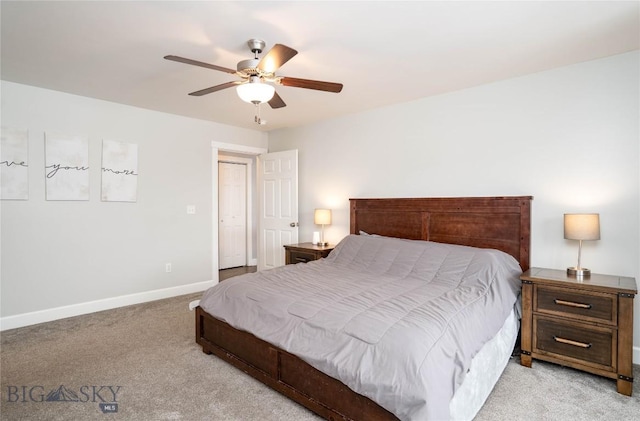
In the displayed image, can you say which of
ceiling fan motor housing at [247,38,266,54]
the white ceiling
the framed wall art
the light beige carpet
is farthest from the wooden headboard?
the framed wall art

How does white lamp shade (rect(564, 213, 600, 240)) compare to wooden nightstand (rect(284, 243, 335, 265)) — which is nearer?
white lamp shade (rect(564, 213, 600, 240))

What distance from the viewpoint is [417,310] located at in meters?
2.01

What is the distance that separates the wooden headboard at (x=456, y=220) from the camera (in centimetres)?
305

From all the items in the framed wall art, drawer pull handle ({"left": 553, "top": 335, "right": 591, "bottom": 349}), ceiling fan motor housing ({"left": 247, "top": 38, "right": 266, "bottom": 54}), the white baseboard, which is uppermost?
ceiling fan motor housing ({"left": 247, "top": 38, "right": 266, "bottom": 54})

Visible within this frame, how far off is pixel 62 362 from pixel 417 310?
275 centimetres

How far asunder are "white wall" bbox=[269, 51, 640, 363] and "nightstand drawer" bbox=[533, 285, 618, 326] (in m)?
0.58

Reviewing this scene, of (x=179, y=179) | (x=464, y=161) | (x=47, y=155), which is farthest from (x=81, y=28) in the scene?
(x=464, y=161)

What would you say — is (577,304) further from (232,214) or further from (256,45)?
(232,214)

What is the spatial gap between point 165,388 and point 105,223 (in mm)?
2454

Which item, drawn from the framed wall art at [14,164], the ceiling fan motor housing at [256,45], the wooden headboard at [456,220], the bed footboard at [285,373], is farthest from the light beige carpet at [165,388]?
the ceiling fan motor housing at [256,45]

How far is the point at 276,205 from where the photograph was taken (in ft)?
16.9

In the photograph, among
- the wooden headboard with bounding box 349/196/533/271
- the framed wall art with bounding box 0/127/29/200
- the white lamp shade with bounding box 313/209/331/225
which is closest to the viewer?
the wooden headboard with bounding box 349/196/533/271

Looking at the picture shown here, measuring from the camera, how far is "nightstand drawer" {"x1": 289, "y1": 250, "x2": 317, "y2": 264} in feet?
13.8

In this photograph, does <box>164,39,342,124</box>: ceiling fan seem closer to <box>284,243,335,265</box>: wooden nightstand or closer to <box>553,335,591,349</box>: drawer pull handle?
<box>284,243,335,265</box>: wooden nightstand
